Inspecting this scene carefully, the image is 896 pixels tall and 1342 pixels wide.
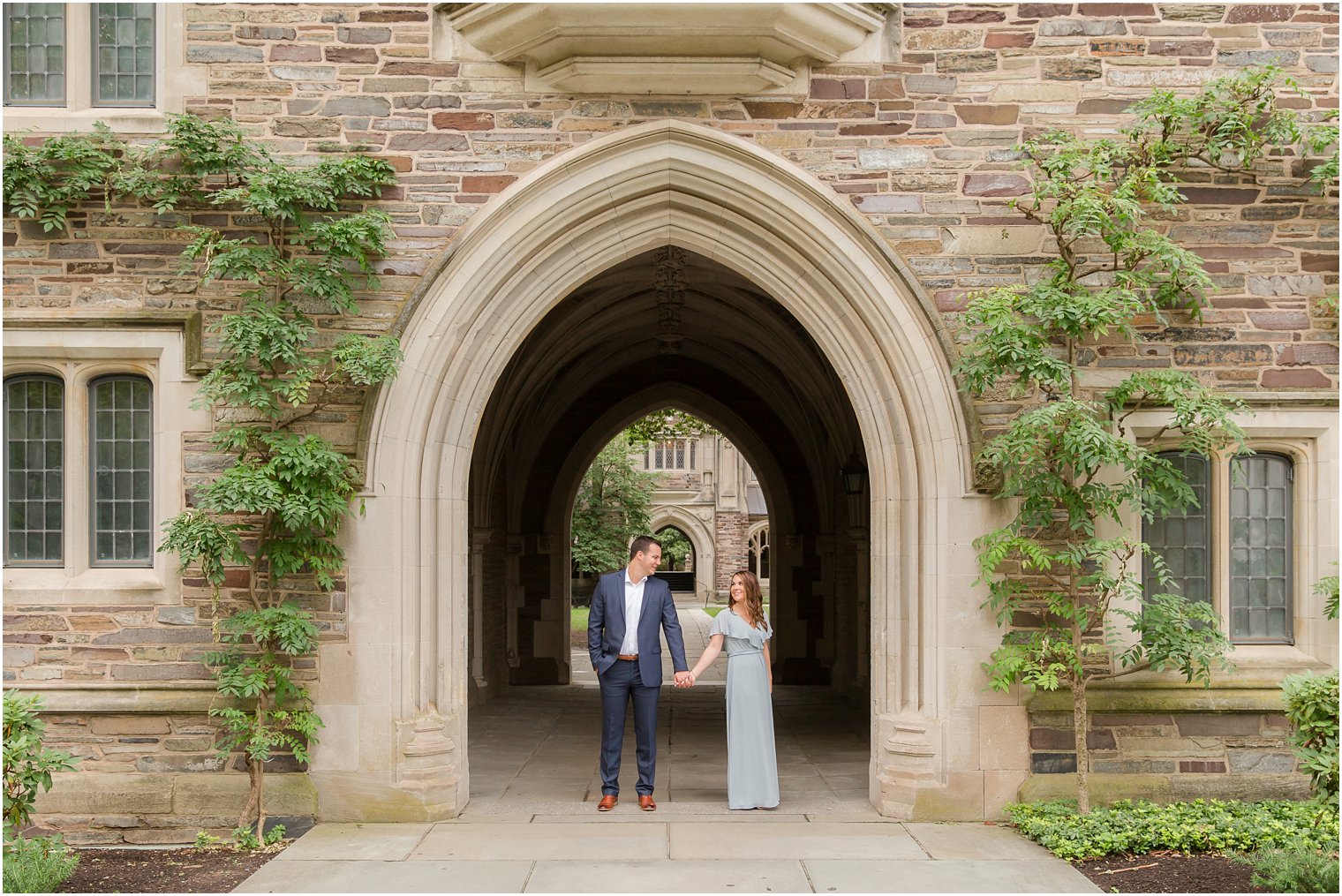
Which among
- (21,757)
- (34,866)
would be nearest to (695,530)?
(34,866)

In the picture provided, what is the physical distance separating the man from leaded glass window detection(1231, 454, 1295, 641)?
3.63 meters

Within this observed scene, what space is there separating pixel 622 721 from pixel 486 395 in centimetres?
224

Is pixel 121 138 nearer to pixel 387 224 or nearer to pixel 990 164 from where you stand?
pixel 387 224

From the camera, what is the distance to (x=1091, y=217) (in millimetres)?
6473

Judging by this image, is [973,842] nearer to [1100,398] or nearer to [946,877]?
[946,877]

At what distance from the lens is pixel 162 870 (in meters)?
6.02

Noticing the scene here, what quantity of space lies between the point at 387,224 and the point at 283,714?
9.80ft

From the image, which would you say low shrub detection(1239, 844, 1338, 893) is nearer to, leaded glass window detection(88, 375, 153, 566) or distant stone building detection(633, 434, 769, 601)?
leaded glass window detection(88, 375, 153, 566)

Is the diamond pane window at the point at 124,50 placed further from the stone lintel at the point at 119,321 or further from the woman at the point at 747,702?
the woman at the point at 747,702

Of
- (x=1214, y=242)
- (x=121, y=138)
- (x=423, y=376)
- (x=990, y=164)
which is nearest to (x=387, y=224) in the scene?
(x=423, y=376)

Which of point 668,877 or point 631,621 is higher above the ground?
point 631,621

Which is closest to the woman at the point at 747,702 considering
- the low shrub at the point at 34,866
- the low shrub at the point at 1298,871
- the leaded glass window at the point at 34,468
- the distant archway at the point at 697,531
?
the low shrub at the point at 1298,871

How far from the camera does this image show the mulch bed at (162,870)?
5.70m

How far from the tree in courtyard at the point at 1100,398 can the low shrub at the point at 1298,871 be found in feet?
3.67
